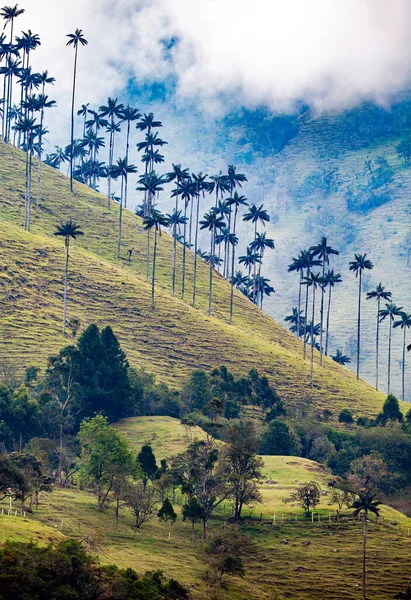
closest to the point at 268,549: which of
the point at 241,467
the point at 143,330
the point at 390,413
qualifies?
the point at 241,467

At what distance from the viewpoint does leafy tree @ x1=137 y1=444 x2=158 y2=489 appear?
114250 millimetres

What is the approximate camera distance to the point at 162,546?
9750 centimetres

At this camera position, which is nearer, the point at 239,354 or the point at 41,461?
the point at 41,461

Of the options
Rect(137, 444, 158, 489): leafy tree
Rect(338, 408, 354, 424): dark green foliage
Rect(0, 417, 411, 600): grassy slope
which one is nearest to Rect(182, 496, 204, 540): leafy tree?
Rect(0, 417, 411, 600): grassy slope

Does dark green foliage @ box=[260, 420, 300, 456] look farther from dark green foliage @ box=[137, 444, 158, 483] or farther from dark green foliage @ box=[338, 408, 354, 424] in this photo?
dark green foliage @ box=[137, 444, 158, 483]

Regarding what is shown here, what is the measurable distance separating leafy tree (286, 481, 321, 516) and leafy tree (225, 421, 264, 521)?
491 cm

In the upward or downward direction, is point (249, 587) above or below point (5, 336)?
below

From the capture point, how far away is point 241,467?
376ft

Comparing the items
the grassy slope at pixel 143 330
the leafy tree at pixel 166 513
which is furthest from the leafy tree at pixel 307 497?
the grassy slope at pixel 143 330

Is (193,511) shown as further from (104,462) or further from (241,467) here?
(104,462)

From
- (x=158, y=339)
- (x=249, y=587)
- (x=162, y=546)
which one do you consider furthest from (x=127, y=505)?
(x=158, y=339)

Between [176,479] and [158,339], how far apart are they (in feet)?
229

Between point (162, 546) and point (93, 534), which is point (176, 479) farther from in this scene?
point (93, 534)

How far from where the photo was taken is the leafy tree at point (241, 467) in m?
111
